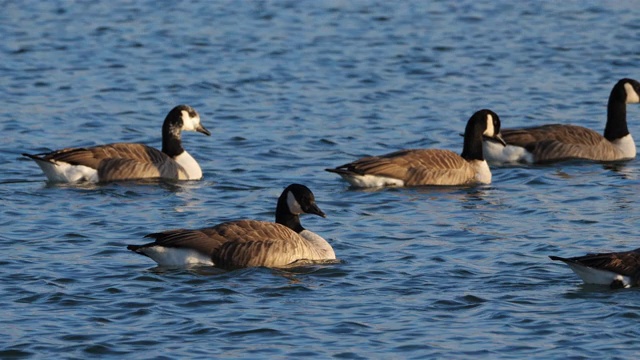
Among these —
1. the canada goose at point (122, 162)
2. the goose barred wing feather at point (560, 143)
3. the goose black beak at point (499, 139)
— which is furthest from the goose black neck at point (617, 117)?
the canada goose at point (122, 162)

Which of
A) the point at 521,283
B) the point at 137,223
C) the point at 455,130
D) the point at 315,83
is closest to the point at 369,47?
the point at 315,83

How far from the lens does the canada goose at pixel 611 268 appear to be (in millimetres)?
12438

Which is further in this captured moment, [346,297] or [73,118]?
[73,118]

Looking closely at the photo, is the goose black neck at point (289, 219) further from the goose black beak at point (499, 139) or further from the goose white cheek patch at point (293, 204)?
the goose black beak at point (499, 139)

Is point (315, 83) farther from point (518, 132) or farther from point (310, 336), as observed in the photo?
point (310, 336)

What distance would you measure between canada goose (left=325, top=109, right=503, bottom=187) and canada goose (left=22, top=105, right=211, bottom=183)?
8.43 feet

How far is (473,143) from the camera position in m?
19.5

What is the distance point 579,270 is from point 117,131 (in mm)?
11781

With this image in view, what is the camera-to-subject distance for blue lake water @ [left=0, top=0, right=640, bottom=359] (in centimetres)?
1149

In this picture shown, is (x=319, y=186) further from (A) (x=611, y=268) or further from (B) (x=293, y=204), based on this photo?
(A) (x=611, y=268)

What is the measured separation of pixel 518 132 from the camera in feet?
67.8

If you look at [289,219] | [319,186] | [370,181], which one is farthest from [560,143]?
[289,219]

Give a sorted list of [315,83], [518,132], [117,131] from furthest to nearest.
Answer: [315,83], [117,131], [518,132]

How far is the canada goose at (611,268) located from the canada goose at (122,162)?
7.87 m
